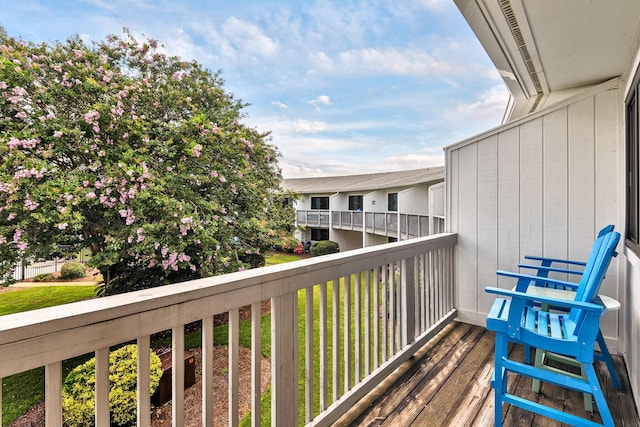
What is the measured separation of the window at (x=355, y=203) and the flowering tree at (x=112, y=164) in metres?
11.8

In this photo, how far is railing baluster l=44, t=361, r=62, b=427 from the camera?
0.77 metres

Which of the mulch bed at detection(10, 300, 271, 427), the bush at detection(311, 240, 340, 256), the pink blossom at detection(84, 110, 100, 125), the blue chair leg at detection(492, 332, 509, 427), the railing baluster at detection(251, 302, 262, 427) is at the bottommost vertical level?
the mulch bed at detection(10, 300, 271, 427)

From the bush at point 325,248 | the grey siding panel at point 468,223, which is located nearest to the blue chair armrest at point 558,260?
the grey siding panel at point 468,223

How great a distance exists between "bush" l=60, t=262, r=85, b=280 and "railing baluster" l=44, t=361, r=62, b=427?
28.7ft

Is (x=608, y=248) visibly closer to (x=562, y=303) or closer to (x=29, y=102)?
(x=562, y=303)

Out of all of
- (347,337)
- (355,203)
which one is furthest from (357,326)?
(355,203)

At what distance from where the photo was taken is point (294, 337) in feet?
4.85

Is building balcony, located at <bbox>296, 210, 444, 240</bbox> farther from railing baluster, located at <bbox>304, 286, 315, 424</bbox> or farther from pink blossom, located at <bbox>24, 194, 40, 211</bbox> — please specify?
pink blossom, located at <bbox>24, 194, 40, 211</bbox>

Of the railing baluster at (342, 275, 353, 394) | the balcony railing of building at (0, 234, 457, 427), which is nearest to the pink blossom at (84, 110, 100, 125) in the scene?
the balcony railing of building at (0, 234, 457, 427)

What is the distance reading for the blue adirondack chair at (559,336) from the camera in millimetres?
1603

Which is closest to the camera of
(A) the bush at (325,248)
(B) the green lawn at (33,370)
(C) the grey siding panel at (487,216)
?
(C) the grey siding panel at (487,216)

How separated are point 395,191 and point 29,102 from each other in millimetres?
13253

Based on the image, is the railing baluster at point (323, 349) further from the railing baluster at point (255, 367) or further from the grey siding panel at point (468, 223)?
the grey siding panel at point (468, 223)

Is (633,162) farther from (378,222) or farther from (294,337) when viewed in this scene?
(378,222)
